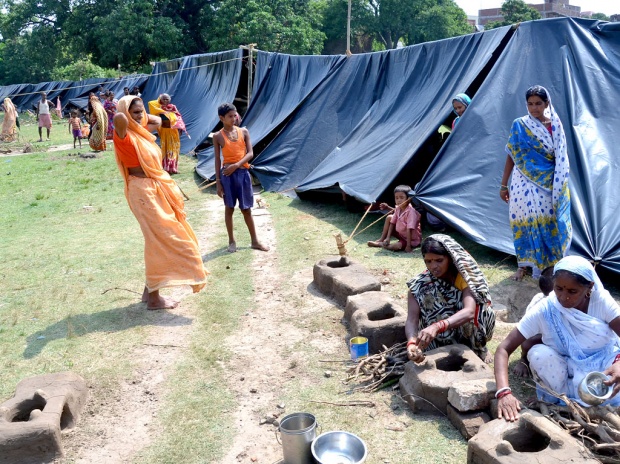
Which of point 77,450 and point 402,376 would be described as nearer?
point 77,450

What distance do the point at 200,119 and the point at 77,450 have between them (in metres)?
10.3

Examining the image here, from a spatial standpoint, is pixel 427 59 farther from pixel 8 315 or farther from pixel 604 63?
Result: pixel 8 315

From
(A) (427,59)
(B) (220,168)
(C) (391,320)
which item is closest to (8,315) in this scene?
(B) (220,168)

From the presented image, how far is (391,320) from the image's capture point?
3.54 metres

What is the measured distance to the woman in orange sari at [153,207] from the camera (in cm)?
404

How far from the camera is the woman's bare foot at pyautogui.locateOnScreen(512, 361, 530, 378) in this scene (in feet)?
10.2

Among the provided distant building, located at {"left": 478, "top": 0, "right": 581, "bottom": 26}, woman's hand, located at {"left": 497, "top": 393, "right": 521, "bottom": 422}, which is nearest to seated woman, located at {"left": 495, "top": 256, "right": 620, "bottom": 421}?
woman's hand, located at {"left": 497, "top": 393, "right": 521, "bottom": 422}

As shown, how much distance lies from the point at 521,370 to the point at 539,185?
1.54 m

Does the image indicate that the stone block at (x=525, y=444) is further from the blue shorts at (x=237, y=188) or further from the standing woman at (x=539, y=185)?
the blue shorts at (x=237, y=188)

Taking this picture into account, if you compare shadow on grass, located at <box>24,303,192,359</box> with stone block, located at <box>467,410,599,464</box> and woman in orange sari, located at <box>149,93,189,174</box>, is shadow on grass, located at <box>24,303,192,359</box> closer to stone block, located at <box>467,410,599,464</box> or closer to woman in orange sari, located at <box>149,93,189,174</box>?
stone block, located at <box>467,410,599,464</box>

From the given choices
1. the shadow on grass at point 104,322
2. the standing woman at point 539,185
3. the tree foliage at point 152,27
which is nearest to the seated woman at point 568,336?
the standing woman at point 539,185

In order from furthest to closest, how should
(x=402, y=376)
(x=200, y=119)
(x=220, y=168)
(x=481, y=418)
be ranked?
(x=200, y=119) < (x=220, y=168) < (x=402, y=376) < (x=481, y=418)

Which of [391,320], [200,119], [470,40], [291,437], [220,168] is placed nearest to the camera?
[291,437]

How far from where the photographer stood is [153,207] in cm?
412
